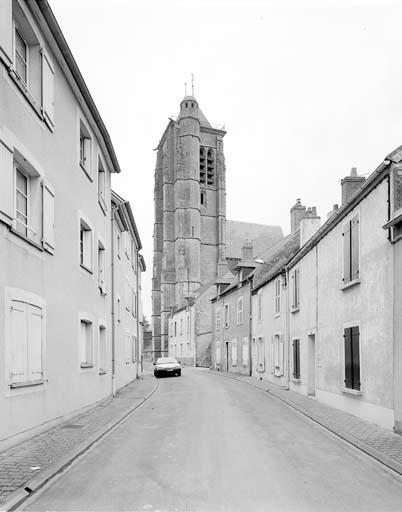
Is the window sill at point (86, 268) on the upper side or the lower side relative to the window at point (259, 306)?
upper

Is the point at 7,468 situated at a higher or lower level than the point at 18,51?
lower

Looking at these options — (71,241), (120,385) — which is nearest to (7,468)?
(71,241)

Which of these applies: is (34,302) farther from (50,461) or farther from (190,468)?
(190,468)

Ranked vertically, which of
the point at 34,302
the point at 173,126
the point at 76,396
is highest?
the point at 173,126

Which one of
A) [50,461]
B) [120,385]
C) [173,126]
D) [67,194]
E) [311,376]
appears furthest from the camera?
[173,126]

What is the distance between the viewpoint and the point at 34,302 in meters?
8.91

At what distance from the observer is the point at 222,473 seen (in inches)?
258

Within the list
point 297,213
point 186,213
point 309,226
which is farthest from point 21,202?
point 186,213

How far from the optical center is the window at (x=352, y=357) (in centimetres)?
1168

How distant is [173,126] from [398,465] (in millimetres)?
66411

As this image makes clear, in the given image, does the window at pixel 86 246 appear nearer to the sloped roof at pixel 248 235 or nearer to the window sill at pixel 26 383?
the window sill at pixel 26 383

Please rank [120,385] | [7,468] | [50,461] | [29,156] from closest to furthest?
1. [7,468]
2. [50,461]
3. [29,156]
4. [120,385]

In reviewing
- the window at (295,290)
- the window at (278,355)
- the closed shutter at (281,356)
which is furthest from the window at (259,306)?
the window at (295,290)

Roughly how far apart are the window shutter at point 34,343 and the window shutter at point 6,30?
4.01m
